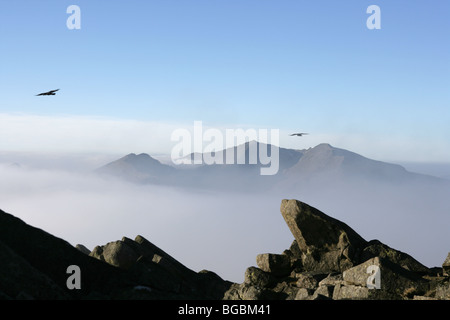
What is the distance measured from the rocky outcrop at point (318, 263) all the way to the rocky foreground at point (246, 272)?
0.23 feet

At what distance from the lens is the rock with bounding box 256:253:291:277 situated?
36312 mm

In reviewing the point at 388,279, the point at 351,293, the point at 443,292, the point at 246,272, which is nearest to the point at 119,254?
the point at 246,272

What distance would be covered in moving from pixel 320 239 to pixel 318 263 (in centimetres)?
179

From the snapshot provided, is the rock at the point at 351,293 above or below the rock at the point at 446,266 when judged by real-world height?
below

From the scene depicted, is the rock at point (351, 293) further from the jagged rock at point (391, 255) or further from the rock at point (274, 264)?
the rock at point (274, 264)

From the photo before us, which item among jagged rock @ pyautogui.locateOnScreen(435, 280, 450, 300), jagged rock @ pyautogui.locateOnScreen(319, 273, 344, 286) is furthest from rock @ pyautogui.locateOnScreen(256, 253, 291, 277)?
jagged rock @ pyautogui.locateOnScreen(435, 280, 450, 300)

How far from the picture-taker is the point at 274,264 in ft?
120

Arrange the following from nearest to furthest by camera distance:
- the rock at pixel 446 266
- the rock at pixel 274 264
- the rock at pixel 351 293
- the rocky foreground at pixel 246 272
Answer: the rocky foreground at pixel 246 272
the rock at pixel 351 293
the rock at pixel 446 266
the rock at pixel 274 264

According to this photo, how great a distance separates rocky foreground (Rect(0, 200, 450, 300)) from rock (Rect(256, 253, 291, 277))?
0.24 feet

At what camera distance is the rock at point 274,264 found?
36312mm

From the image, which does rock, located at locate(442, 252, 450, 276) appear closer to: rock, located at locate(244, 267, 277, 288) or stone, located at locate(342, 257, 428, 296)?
stone, located at locate(342, 257, 428, 296)

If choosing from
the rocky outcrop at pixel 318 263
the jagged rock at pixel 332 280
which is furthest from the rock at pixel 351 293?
the jagged rock at pixel 332 280
